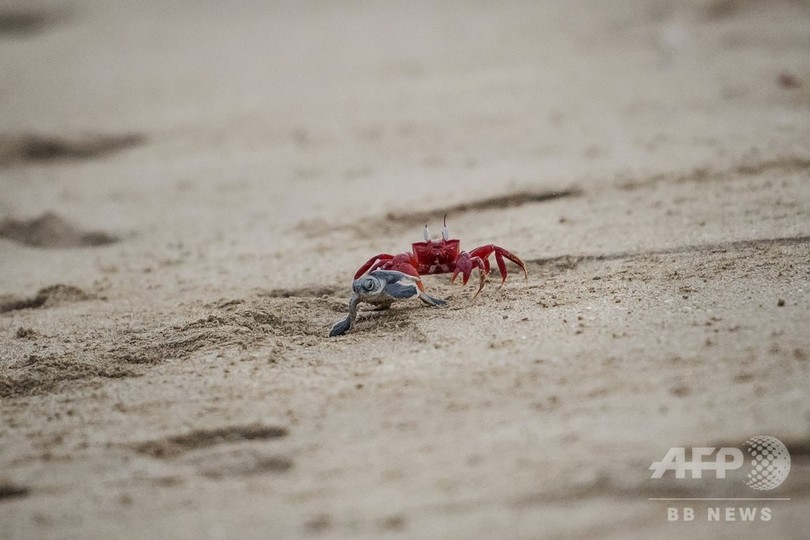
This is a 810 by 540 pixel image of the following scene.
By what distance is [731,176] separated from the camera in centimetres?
576

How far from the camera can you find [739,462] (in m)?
2.81

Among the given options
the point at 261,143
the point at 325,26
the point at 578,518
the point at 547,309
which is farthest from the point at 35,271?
the point at 325,26

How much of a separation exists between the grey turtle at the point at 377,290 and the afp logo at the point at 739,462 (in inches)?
61.8

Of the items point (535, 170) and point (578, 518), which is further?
point (535, 170)

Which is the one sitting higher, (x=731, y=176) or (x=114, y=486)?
(x=731, y=176)

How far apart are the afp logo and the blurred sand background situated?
37mm

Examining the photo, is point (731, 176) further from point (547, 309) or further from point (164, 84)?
point (164, 84)

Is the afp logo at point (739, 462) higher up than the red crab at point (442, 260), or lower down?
lower down

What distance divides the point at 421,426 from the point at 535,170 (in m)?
3.61

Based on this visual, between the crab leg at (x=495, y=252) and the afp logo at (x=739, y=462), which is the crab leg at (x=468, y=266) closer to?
the crab leg at (x=495, y=252)

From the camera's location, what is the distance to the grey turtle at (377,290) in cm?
399

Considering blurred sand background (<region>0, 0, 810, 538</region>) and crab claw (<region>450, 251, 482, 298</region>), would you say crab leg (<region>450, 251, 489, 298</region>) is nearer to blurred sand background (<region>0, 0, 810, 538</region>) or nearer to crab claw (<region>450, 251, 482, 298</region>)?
crab claw (<region>450, 251, 482, 298</region>)

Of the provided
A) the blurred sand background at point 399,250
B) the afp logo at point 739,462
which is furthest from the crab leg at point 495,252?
the afp logo at point 739,462

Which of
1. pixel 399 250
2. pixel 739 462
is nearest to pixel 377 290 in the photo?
pixel 399 250
